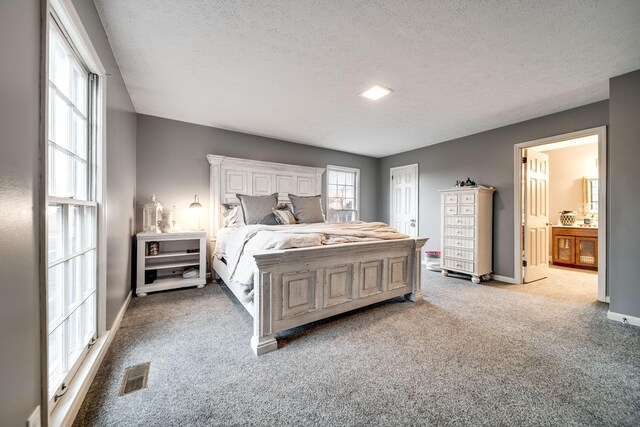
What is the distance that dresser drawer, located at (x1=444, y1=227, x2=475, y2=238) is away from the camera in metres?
3.74

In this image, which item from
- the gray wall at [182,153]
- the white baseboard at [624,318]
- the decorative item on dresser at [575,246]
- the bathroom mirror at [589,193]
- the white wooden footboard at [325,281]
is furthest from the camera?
the bathroom mirror at [589,193]

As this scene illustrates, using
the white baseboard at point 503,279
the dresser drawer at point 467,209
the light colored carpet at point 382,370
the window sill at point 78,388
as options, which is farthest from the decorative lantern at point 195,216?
the white baseboard at point 503,279

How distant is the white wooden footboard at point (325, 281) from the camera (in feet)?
6.02

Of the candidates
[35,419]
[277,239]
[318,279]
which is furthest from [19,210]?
[318,279]

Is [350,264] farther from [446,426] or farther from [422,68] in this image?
[422,68]

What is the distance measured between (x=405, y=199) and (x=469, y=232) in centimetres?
177

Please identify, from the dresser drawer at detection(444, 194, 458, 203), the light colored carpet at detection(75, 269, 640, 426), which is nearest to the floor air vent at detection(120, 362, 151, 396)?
the light colored carpet at detection(75, 269, 640, 426)

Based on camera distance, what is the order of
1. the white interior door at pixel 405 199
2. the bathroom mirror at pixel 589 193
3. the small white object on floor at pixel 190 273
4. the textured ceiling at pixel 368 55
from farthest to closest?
1. the white interior door at pixel 405 199
2. the bathroom mirror at pixel 589 193
3. the small white object on floor at pixel 190 273
4. the textured ceiling at pixel 368 55

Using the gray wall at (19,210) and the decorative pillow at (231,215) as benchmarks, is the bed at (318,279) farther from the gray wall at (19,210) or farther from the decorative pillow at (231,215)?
the gray wall at (19,210)

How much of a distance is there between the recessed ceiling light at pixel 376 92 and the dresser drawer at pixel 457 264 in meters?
2.77

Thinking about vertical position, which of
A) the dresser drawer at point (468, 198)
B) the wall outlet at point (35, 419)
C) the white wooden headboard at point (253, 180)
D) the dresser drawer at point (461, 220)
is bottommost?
the wall outlet at point (35, 419)

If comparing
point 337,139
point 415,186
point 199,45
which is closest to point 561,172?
point 415,186

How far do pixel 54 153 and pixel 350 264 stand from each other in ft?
7.07

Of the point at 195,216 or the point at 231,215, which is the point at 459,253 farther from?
the point at 195,216
